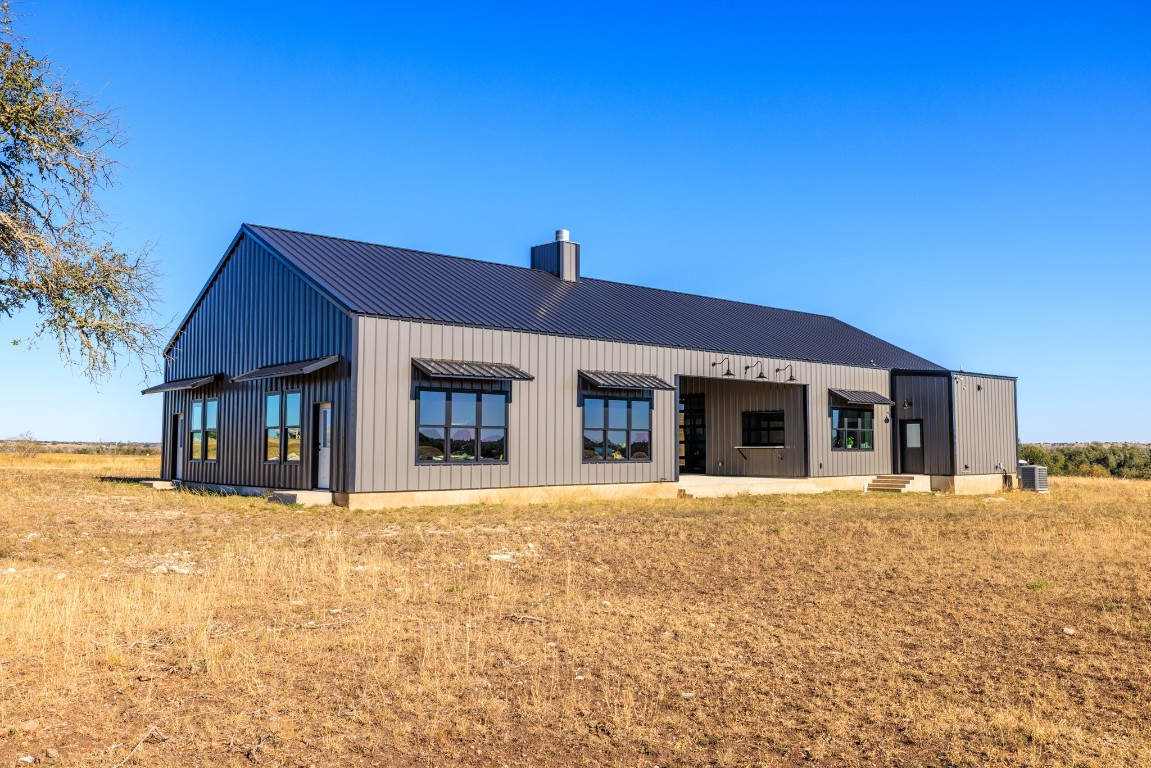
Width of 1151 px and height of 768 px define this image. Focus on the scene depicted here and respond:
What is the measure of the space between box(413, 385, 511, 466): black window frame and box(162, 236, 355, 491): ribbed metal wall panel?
1.64m

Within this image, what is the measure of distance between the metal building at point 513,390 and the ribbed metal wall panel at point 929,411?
6cm

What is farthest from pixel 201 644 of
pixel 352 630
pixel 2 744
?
pixel 2 744

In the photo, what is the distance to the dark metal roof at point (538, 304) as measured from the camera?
845 inches

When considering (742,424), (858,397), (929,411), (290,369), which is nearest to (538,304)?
(290,369)

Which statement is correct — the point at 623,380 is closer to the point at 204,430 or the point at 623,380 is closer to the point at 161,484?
the point at 204,430

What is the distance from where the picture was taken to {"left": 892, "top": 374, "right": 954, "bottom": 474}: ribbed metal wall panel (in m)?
30.5

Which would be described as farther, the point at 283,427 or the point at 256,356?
the point at 256,356

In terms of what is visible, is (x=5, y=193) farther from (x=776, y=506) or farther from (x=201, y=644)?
(x=776, y=506)

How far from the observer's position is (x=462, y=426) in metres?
20.8

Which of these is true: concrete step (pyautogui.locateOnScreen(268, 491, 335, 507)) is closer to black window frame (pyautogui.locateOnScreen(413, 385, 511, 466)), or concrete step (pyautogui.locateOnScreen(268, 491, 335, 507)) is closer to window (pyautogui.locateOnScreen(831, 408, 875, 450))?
black window frame (pyautogui.locateOnScreen(413, 385, 511, 466))

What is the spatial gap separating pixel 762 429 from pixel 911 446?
5595 millimetres

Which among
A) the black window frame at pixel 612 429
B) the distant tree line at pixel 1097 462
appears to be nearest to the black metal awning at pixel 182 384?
the black window frame at pixel 612 429

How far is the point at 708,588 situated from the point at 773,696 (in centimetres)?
404

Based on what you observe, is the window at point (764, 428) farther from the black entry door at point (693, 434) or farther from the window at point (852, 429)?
the black entry door at point (693, 434)
